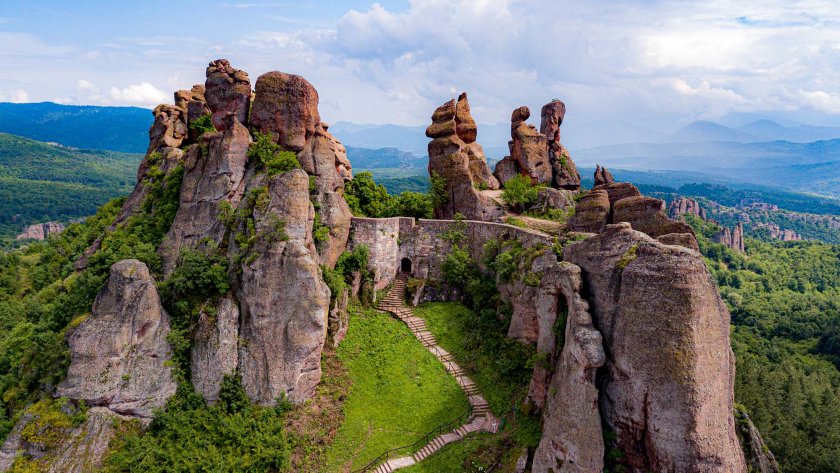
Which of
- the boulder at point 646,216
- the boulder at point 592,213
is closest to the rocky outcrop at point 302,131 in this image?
the boulder at point 592,213

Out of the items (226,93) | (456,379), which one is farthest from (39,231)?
(456,379)

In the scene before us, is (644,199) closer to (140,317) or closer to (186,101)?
(140,317)

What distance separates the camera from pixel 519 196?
3869cm

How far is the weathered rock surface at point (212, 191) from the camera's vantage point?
3195 cm

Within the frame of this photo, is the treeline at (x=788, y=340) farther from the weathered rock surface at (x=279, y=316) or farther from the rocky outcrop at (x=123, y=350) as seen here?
the rocky outcrop at (x=123, y=350)

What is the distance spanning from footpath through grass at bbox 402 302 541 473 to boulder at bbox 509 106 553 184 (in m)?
15.9

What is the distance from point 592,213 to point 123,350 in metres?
27.9

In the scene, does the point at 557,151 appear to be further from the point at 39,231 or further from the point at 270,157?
the point at 39,231

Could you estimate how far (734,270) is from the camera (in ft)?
347

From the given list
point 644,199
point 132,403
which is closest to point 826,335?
point 644,199

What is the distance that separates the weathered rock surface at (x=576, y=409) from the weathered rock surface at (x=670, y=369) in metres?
0.92

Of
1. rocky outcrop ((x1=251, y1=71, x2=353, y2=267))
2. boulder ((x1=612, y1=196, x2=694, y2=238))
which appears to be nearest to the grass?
rocky outcrop ((x1=251, y1=71, x2=353, y2=267))

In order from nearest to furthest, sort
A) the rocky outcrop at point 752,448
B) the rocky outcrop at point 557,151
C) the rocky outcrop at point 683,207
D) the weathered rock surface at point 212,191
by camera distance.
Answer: the rocky outcrop at point 752,448 → the weathered rock surface at point 212,191 → the rocky outcrop at point 557,151 → the rocky outcrop at point 683,207

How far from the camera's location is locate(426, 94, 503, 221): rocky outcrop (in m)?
38.9
